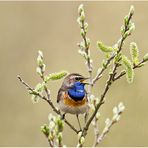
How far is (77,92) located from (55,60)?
171 inches

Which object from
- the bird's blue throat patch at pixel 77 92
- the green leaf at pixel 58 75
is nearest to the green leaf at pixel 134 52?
the green leaf at pixel 58 75

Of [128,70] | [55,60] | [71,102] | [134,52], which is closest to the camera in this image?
[128,70]

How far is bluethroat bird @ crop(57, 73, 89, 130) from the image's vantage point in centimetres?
420

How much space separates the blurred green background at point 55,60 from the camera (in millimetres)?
7195

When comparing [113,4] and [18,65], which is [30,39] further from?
[113,4]

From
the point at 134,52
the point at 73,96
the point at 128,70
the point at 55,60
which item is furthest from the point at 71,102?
the point at 55,60

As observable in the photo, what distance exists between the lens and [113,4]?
959cm

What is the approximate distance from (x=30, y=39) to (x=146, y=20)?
1868 millimetres

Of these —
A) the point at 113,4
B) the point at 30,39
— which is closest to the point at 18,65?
the point at 30,39

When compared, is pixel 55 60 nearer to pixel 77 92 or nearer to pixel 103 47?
pixel 77 92

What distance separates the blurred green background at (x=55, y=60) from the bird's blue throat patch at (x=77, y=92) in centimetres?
240

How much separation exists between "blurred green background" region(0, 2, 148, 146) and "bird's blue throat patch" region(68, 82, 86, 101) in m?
2.40

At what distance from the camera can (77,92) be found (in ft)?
14.4

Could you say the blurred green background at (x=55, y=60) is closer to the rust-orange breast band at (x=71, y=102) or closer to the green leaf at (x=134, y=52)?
the rust-orange breast band at (x=71, y=102)
